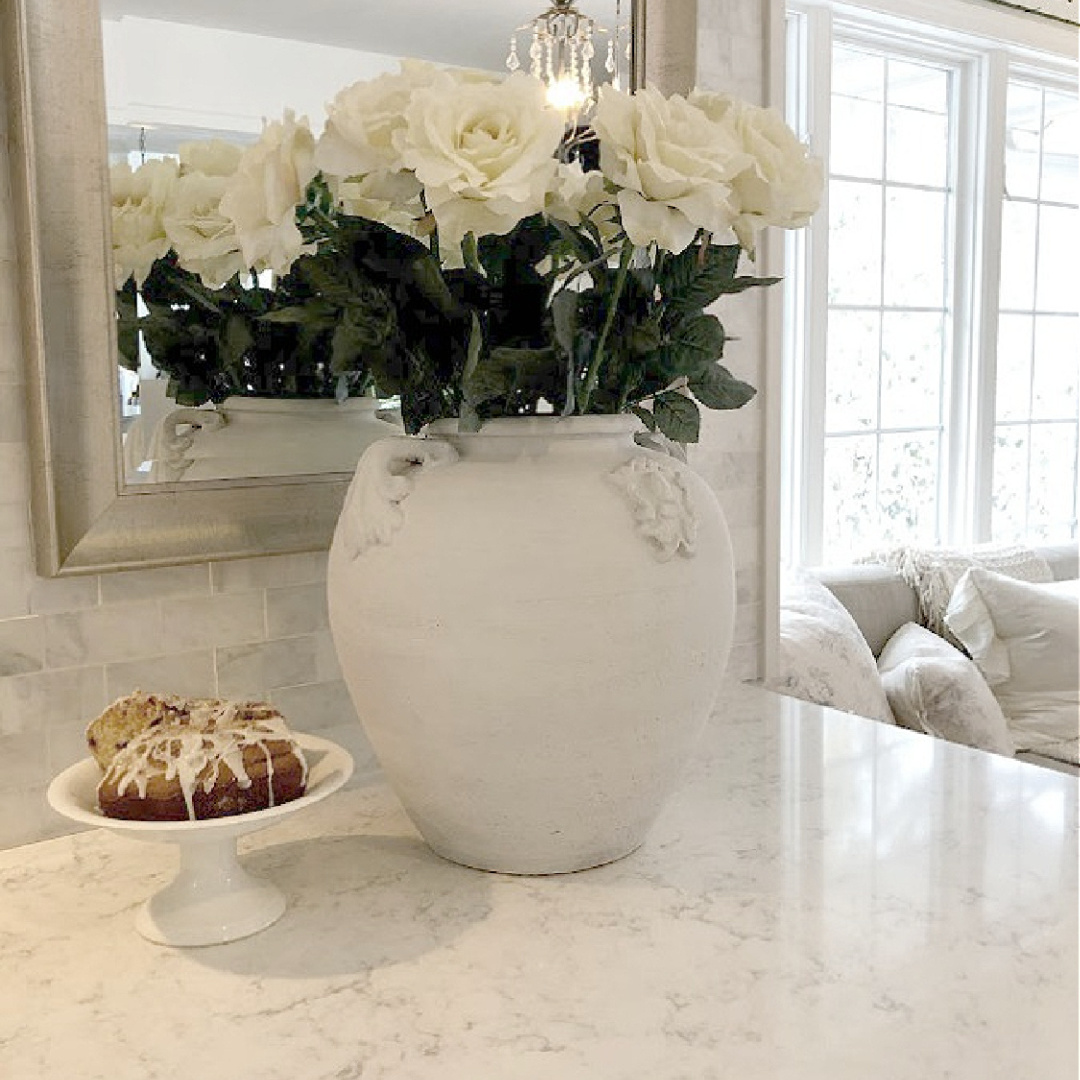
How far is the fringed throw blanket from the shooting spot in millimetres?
2855

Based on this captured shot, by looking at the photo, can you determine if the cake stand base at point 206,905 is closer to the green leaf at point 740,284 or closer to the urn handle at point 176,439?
the urn handle at point 176,439

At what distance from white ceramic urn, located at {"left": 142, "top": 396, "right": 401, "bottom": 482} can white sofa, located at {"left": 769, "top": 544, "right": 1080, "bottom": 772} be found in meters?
0.75

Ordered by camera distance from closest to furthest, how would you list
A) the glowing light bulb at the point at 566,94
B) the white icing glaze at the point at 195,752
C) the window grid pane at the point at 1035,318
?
the white icing glaze at the point at 195,752 → the glowing light bulb at the point at 566,94 → the window grid pane at the point at 1035,318

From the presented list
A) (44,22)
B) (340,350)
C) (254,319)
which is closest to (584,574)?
(340,350)

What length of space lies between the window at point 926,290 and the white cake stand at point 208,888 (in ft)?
7.32

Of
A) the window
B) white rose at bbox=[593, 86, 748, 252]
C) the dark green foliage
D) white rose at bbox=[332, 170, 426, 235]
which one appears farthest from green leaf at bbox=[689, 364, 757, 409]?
the window

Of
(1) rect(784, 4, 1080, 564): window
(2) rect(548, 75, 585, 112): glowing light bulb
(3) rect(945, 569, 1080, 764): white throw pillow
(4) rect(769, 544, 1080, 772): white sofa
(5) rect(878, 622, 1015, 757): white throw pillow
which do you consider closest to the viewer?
(2) rect(548, 75, 585, 112): glowing light bulb

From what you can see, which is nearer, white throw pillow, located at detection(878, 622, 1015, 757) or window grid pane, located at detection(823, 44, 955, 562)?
white throw pillow, located at detection(878, 622, 1015, 757)

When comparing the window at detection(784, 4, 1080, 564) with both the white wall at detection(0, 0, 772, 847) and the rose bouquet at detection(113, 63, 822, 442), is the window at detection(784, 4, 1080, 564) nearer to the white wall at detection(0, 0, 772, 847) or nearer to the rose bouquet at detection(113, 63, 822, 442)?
the white wall at detection(0, 0, 772, 847)

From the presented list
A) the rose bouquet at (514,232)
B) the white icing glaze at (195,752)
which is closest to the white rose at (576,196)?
the rose bouquet at (514,232)

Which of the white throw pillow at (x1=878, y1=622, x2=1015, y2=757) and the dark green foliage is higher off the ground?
the dark green foliage

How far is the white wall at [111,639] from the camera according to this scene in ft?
3.33

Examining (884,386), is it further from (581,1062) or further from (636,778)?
(581,1062)

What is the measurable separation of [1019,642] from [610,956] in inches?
87.1
